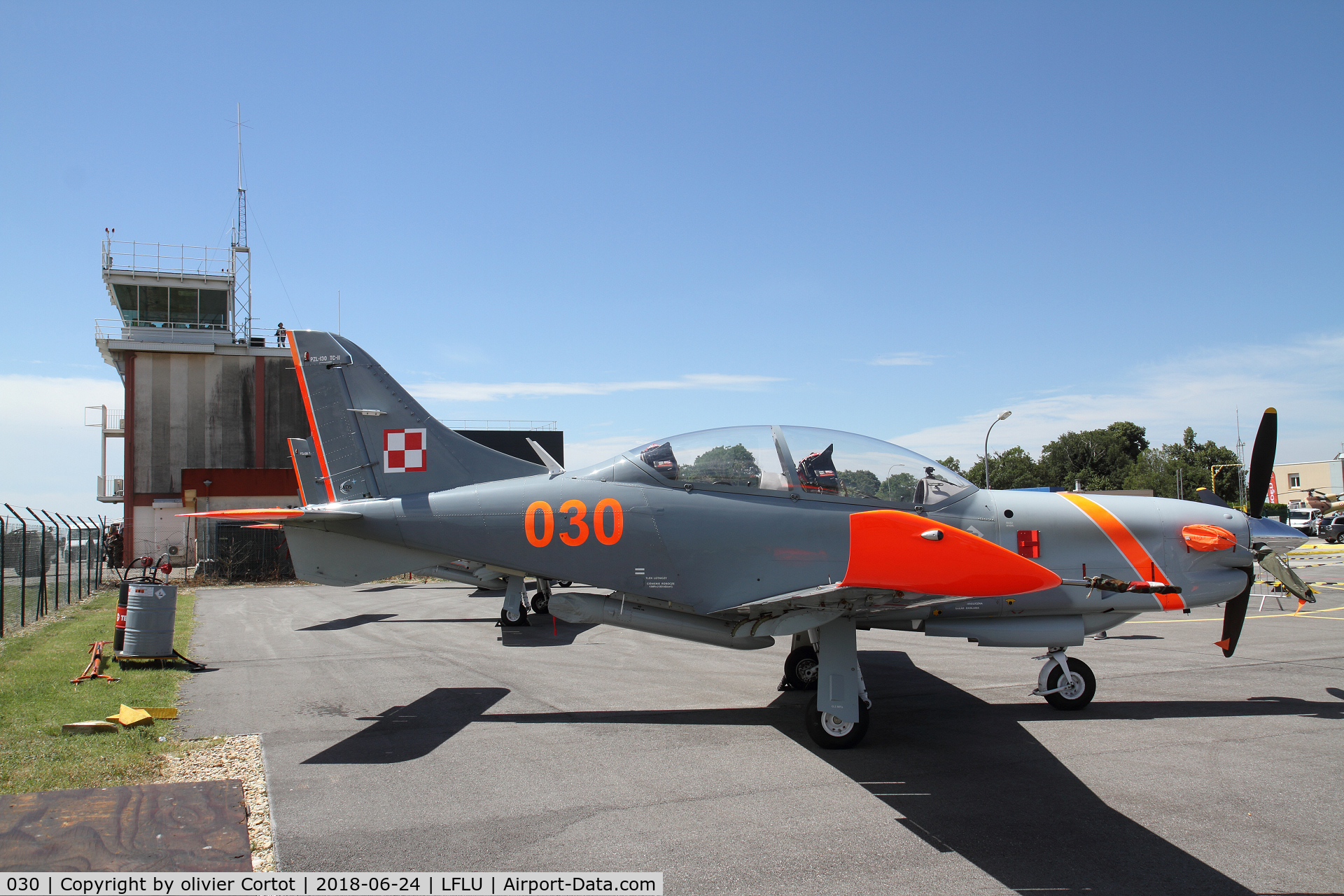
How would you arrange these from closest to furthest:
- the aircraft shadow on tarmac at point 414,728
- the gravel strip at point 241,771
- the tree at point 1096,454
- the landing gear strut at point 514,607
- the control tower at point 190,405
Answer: the gravel strip at point 241,771
the aircraft shadow on tarmac at point 414,728
the landing gear strut at point 514,607
the control tower at point 190,405
the tree at point 1096,454

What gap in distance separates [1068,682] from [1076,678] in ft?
0.31

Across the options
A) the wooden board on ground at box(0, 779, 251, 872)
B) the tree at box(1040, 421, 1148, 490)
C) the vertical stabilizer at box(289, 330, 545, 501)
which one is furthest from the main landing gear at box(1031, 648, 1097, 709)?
the tree at box(1040, 421, 1148, 490)

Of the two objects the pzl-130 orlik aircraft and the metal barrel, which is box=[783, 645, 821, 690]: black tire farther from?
the metal barrel

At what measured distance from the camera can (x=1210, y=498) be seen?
27.5 feet

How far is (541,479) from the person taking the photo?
7539mm

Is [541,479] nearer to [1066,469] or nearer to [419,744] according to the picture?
[419,744]

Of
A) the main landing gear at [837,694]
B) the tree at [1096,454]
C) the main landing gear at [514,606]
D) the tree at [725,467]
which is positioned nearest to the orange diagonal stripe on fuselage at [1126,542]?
the main landing gear at [837,694]

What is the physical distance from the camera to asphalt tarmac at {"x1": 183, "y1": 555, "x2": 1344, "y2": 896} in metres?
4.12

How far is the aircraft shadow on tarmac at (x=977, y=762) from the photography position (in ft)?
13.3

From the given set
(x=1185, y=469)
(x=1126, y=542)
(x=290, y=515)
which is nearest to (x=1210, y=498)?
(x=1126, y=542)

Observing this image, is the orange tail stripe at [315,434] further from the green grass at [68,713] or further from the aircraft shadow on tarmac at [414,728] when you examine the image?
the green grass at [68,713]

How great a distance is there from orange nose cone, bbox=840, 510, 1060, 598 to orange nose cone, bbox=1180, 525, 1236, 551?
3.87m

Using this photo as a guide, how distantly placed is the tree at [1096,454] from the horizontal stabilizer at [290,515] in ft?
270

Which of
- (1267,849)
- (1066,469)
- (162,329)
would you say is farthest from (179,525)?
(1066,469)
